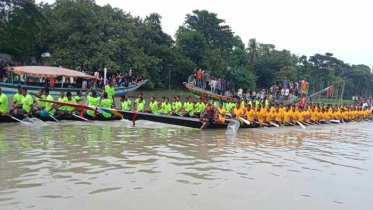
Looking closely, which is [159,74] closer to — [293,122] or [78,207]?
[293,122]

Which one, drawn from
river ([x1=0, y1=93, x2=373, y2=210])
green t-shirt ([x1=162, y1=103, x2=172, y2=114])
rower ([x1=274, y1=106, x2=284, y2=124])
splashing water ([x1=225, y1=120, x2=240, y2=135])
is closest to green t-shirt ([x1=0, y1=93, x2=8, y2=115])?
river ([x1=0, y1=93, x2=373, y2=210])

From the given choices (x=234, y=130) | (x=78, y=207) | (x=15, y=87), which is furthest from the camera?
(x=15, y=87)

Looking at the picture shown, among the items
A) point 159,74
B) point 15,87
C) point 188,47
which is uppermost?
point 188,47

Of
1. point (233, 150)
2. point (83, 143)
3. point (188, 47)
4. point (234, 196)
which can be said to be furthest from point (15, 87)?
point (188, 47)

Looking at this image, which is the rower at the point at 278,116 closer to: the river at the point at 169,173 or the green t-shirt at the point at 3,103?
the river at the point at 169,173

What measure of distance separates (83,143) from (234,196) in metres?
4.01

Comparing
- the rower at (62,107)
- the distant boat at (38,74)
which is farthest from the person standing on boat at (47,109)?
the distant boat at (38,74)

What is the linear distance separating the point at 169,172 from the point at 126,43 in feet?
68.7

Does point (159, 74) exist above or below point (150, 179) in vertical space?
above

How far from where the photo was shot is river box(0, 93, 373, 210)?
4094 mm

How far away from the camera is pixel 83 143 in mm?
7219

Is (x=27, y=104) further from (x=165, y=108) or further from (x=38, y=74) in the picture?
(x=38, y=74)

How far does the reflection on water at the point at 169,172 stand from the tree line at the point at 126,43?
14.4m

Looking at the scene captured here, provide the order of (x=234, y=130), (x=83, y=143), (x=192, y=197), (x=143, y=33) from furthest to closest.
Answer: (x=143, y=33) → (x=234, y=130) → (x=83, y=143) → (x=192, y=197)
